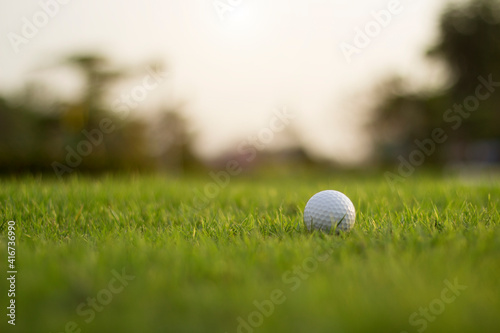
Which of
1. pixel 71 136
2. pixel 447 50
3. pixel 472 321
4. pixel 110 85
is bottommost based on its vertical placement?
Result: pixel 472 321

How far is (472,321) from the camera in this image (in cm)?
160

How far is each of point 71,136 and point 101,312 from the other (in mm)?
16778

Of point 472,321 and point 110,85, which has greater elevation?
point 110,85

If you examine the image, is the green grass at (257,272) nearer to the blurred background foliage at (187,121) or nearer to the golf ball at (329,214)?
the golf ball at (329,214)

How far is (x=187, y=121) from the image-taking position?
23203mm

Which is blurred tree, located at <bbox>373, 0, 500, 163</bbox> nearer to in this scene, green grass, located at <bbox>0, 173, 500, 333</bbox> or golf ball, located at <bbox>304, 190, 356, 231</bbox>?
green grass, located at <bbox>0, 173, 500, 333</bbox>

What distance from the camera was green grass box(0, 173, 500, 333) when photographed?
168cm

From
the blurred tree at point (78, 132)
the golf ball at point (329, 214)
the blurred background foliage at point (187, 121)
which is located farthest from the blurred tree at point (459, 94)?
the golf ball at point (329, 214)

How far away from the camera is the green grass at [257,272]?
66.0 inches

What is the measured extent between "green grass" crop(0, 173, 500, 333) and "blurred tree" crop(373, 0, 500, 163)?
21558 millimetres

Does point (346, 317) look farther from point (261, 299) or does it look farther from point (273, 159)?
point (273, 159)

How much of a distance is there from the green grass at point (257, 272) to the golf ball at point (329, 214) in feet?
0.46

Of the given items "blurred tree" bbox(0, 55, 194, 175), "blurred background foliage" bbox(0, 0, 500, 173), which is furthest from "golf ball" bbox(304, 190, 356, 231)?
"blurred background foliage" bbox(0, 0, 500, 173)

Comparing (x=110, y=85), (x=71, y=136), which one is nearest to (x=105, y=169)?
(x=71, y=136)
